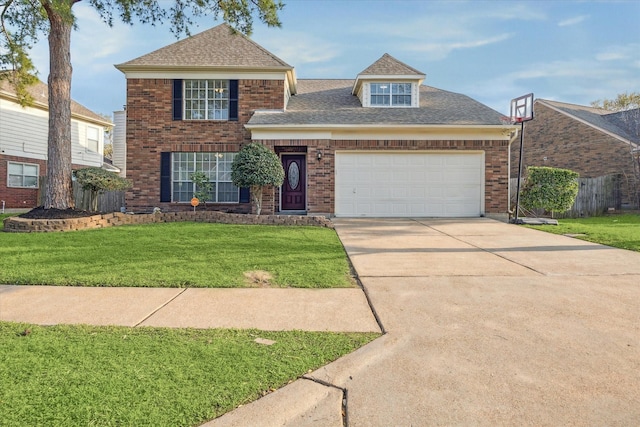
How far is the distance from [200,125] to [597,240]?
12104 millimetres

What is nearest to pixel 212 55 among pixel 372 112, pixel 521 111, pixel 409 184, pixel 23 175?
pixel 372 112

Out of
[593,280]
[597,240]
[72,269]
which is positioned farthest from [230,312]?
[597,240]

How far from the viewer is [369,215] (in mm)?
12938

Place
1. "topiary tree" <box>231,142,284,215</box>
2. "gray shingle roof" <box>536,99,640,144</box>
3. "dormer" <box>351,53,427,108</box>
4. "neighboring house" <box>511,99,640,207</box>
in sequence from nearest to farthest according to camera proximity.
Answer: "topiary tree" <box>231,142,284,215</box> → "dormer" <box>351,53,427,108</box> → "neighboring house" <box>511,99,640,207</box> → "gray shingle roof" <box>536,99,640,144</box>

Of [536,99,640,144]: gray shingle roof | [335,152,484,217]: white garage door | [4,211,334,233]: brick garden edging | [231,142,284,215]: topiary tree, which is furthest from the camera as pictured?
[536,99,640,144]: gray shingle roof

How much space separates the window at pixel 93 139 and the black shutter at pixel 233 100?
1358cm

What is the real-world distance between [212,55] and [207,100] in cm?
164

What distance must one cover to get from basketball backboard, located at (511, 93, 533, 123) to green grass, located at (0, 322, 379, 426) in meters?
11.7

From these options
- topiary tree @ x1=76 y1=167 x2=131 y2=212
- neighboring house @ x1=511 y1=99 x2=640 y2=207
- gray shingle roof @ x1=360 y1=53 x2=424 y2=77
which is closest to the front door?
gray shingle roof @ x1=360 y1=53 x2=424 y2=77

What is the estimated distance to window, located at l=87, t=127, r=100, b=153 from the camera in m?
22.3

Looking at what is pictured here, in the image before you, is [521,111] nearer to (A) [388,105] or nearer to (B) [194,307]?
(A) [388,105]

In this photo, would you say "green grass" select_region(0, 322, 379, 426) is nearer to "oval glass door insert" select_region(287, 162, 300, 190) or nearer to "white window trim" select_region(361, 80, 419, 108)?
"oval glass door insert" select_region(287, 162, 300, 190)

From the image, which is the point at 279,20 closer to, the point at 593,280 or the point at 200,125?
the point at 200,125

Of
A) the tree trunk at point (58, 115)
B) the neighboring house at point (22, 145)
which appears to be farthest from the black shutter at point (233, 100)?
the neighboring house at point (22, 145)
